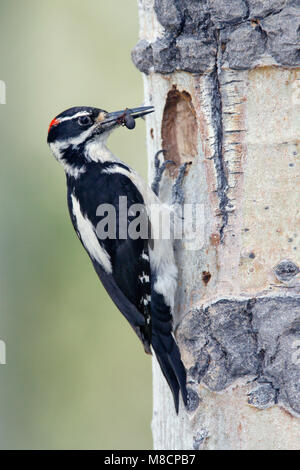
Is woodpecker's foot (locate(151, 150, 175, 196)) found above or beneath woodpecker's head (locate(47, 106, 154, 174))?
beneath

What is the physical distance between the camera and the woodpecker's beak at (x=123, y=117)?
2.69 m

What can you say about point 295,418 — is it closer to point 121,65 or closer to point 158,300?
point 158,300

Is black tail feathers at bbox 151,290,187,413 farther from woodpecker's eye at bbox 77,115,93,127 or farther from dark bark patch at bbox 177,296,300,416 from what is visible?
woodpecker's eye at bbox 77,115,93,127

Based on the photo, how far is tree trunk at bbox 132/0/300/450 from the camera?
2.09 metres

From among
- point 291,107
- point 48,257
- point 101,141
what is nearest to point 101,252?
point 101,141

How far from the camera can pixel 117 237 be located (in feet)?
9.25

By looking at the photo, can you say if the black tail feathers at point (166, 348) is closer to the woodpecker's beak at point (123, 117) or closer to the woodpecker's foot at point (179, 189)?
the woodpecker's foot at point (179, 189)

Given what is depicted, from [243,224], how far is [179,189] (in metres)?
0.50

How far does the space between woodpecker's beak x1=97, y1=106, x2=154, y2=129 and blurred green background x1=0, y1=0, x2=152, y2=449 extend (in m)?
1.37

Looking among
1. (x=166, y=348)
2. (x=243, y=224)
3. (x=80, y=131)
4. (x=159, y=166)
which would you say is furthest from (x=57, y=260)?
(x=243, y=224)

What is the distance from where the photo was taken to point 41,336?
4.88 metres

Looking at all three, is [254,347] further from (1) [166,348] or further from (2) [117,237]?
(2) [117,237]

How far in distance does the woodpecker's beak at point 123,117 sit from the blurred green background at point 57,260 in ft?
4.49

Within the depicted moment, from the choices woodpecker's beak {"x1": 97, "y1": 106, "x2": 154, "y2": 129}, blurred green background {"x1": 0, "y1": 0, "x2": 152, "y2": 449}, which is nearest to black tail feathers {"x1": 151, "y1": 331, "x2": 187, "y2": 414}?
woodpecker's beak {"x1": 97, "y1": 106, "x2": 154, "y2": 129}
